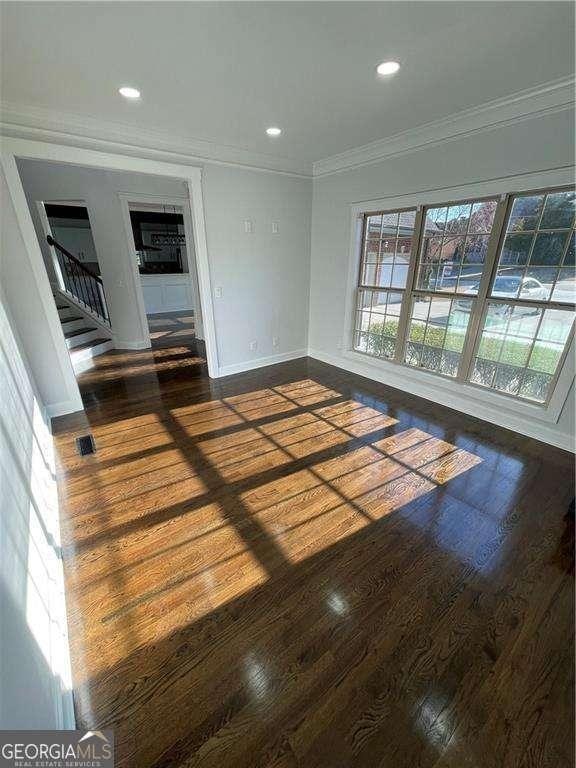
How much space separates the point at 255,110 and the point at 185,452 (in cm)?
283

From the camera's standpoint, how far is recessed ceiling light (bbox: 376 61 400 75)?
1.88 metres

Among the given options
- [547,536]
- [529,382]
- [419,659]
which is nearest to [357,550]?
[419,659]

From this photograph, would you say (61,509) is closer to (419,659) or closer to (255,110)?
(419,659)

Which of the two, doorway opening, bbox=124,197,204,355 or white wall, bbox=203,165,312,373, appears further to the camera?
doorway opening, bbox=124,197,204,355

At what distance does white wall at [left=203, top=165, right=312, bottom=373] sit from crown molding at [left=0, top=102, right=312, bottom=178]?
14 cm

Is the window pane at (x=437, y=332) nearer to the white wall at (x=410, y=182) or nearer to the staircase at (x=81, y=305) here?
the white wall at (x=410, y=182)

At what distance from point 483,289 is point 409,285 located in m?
0.78

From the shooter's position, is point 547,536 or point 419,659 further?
point 547,536

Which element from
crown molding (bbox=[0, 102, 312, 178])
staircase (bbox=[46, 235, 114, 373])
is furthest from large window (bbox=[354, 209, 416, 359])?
staircase (bbox=[46, 235, 114, 373])

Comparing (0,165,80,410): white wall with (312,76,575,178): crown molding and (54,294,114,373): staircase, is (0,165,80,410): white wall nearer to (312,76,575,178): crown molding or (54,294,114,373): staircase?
(54,294,114,373): staircase

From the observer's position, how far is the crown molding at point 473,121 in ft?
7.03

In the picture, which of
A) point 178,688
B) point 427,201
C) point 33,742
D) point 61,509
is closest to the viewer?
point 33,742

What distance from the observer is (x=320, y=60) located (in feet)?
6.06

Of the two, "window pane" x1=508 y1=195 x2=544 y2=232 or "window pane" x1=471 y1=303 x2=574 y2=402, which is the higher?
"window pane" x1=508 y1=195 x2=544 y2=232
